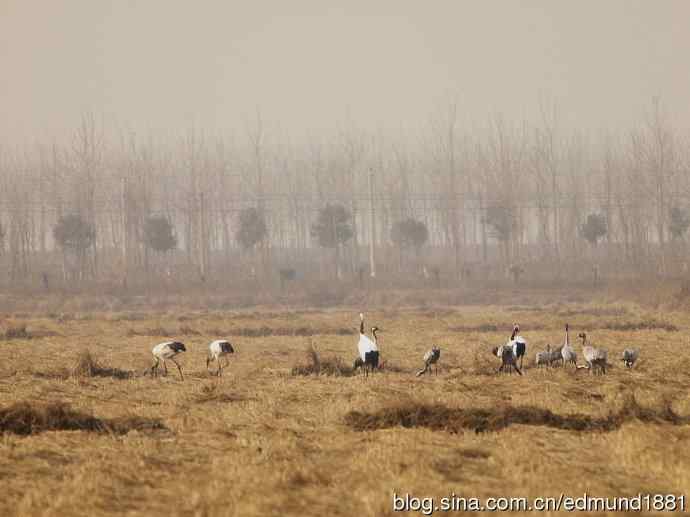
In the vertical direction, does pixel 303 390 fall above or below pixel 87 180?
below

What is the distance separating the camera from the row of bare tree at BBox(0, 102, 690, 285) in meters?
54.7

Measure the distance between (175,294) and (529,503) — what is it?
38.6 meters

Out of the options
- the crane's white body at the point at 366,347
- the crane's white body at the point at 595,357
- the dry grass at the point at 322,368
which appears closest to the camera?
the crane's white body at the point at 595,357

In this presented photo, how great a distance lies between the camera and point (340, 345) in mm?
22719

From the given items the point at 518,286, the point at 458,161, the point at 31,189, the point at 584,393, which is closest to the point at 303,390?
the point at 584,393

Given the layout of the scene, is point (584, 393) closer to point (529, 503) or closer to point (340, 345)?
point (529, 503)

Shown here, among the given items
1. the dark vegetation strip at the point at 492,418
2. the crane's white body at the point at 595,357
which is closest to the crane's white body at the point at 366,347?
the crane's white body at the point at 595,357

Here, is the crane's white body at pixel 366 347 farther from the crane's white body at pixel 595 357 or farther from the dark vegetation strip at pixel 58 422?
the dark vegetation strip at pixel 58 422

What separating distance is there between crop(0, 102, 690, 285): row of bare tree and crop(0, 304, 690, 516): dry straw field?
29987 mm

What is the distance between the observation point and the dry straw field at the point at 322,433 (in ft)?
28.0

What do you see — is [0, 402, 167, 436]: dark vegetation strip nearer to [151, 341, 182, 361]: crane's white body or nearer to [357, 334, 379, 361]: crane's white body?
[151, 341, 182, 361]: crane's white body

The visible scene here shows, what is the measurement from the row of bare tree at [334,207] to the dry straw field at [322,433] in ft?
98.4

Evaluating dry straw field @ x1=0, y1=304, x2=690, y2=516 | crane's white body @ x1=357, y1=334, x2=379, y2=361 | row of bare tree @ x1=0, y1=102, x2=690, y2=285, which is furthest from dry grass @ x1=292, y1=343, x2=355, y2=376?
row of bare tree @ x1=0, y1=102, x2=690, y2=285

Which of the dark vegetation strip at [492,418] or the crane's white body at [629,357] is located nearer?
the dark vegetation strip at [492,418]
